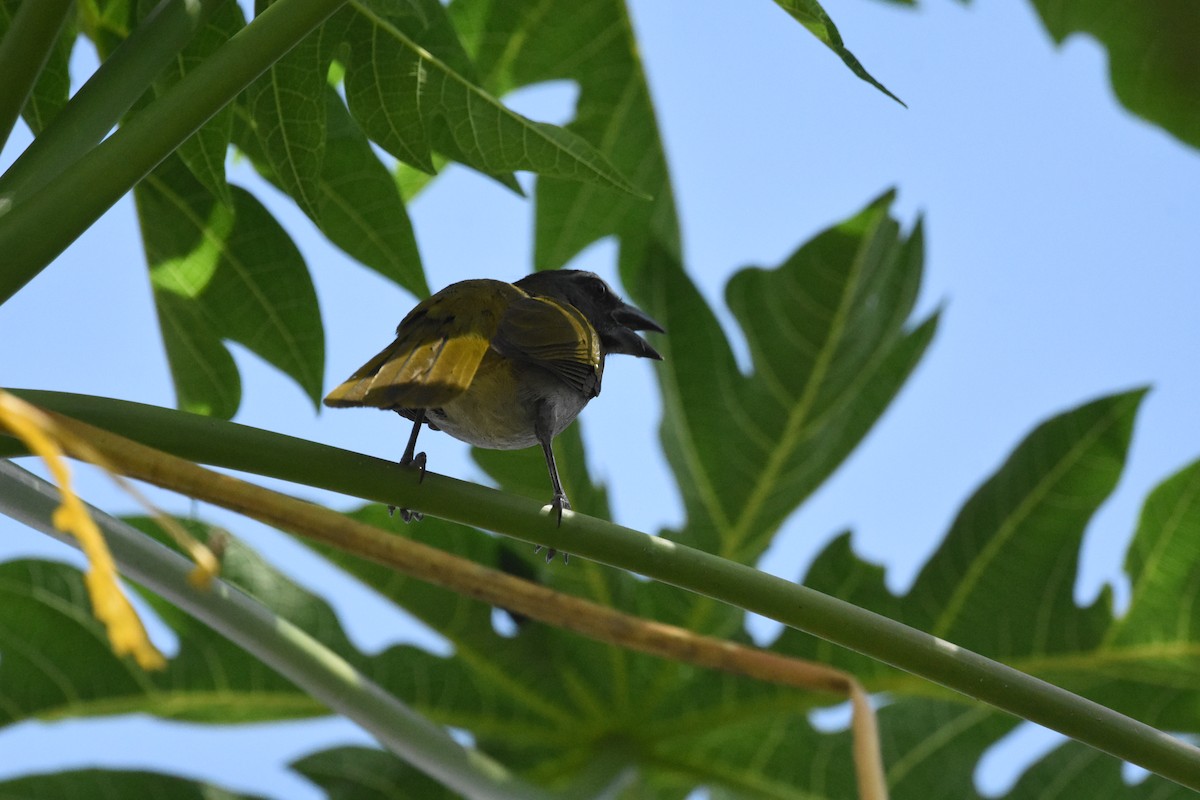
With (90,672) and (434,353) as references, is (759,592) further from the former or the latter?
(90,672)

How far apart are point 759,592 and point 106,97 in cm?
109

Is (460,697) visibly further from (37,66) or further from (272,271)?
(37,66)

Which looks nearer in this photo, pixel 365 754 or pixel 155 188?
pixel 155 188

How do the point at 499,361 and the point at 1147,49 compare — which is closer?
the point at 499,361

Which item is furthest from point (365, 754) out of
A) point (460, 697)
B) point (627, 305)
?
point (627, 305)

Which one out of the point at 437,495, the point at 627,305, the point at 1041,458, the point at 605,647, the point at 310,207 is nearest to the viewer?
the point at 437,495

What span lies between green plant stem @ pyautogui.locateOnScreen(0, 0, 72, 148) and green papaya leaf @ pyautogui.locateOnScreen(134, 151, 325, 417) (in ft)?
2.80

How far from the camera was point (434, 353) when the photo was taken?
1.94 meters

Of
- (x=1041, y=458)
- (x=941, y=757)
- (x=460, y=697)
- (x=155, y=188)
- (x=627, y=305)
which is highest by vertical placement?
(x=155, y=188)

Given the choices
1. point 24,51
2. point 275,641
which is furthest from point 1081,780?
point 24,51

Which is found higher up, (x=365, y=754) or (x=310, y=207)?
(x=310, y=207)

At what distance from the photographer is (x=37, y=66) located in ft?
5.66

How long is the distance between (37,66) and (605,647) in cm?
229

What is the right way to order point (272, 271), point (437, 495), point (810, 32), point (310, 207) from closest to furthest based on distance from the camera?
point (437, 495)
point (810, 32)
point (310, 207)
point (272, 271)
